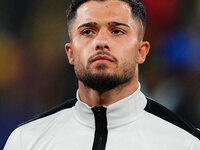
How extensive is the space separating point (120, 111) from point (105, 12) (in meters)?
0.47

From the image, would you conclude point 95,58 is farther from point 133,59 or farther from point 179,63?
point 179,63

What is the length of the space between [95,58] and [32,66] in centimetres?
192

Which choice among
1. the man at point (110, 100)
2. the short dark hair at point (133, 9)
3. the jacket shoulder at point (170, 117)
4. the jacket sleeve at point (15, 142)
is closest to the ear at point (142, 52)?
the man at point (110, 100)

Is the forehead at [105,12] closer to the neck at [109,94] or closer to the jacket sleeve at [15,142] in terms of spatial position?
the neck at [109,94]

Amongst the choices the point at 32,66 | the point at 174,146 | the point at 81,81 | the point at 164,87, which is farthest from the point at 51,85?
the point at 174,146

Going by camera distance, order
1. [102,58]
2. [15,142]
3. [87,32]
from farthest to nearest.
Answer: [15,142]
[87,32]
[102,58]

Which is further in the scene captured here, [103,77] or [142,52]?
[142,52]

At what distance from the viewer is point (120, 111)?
6.31ft

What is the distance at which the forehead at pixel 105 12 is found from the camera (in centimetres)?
191

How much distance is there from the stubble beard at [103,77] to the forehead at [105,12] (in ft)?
0.72

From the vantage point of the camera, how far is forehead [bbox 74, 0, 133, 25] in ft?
6.26

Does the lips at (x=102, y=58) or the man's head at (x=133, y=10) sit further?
the man's head at (x=133, y=10)

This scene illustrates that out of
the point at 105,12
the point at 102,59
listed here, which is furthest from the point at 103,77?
the point at 105,12

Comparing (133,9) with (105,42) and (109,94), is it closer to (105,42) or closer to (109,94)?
(105,42)
